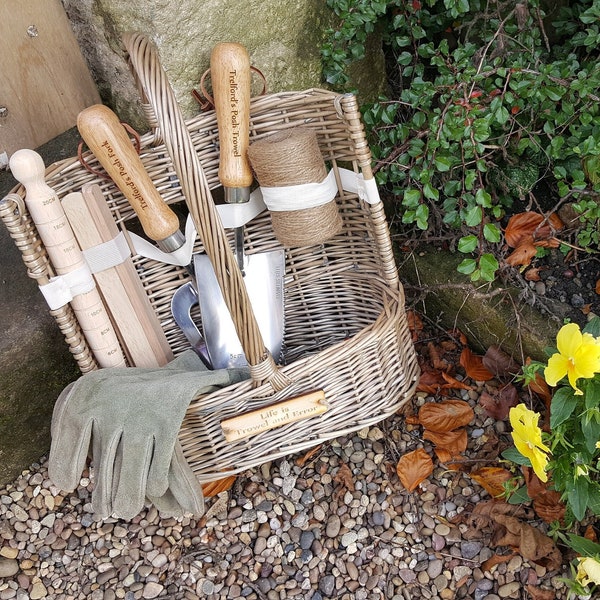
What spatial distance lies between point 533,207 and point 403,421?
0.73 meters

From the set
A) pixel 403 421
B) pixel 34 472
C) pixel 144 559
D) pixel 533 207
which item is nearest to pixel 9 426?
pixel 34 472

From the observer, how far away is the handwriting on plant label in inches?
63.3

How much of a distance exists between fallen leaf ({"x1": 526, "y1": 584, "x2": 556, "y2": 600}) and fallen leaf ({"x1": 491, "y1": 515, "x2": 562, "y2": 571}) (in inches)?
2.1

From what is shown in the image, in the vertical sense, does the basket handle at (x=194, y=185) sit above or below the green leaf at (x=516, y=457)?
above

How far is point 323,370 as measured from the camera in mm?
1665

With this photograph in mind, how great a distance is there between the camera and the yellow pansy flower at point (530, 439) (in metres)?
1.42

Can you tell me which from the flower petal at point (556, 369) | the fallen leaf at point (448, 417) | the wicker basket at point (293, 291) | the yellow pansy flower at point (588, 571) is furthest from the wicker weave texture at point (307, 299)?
the yellow pansy flower at point (588, 571)

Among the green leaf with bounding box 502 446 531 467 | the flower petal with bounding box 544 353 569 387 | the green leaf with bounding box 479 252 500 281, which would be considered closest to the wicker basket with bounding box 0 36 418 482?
the green leaf with bounding box 479 252 500 281

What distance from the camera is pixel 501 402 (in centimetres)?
193

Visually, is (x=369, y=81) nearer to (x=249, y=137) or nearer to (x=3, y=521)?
(x=249, y=137)

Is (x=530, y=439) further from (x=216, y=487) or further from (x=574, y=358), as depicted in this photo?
(x=216, y=487)

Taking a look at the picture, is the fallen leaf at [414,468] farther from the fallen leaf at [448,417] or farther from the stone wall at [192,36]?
the stone wall at [192,36]

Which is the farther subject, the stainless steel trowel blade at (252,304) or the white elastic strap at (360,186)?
the stainless steel trowel blade at (252,304)

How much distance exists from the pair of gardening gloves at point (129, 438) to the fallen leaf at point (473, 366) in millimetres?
747
